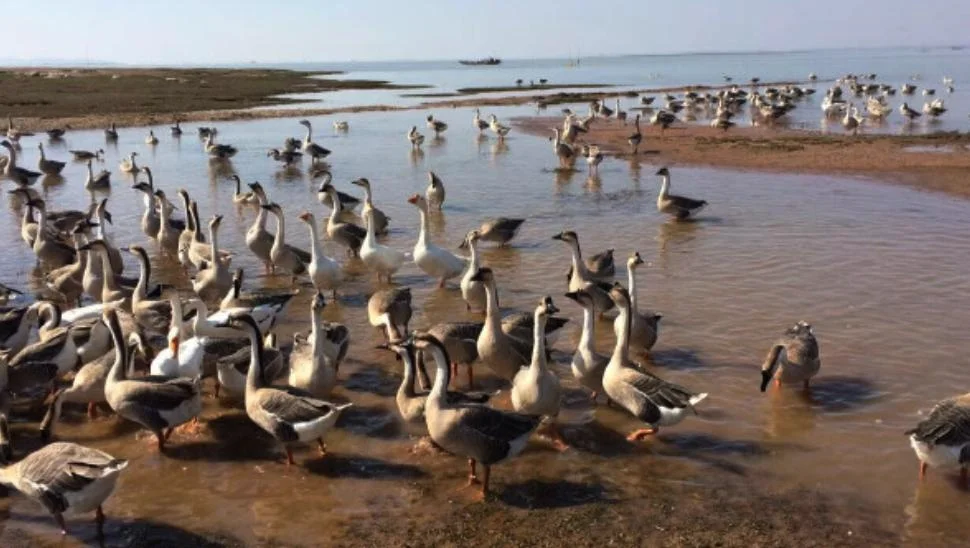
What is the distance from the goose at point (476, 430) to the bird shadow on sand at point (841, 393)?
385cm

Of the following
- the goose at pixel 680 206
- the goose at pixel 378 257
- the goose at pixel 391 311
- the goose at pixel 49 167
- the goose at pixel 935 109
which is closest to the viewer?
the goose at pixel 391 311

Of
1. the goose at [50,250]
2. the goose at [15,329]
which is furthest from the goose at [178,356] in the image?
the goose at [50,250]

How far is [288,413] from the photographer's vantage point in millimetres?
8078

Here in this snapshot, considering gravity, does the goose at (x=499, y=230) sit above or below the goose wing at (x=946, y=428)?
above

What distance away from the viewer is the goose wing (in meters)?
7.41

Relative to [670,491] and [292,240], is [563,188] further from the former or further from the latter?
[670,491]

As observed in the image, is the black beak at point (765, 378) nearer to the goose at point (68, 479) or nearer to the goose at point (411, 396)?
the goose at point (411, 396)

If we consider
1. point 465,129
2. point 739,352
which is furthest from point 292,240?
point 465,129

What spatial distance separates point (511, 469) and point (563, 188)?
675 inches

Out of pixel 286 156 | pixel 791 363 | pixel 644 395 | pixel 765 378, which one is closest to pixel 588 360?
pixel 644 395

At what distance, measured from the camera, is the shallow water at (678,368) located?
7.54 m

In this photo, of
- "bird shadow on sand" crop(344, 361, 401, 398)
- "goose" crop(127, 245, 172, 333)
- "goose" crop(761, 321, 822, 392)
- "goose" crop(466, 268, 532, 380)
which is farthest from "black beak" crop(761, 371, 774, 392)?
"goose" crop(127, 245, 172, 333)

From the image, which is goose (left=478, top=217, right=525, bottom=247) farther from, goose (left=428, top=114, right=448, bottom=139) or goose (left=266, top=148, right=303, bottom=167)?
goose (left=428, top=114, right=448, bottom=139)

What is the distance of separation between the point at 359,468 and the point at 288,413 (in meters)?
0.91
